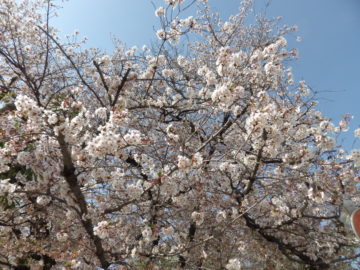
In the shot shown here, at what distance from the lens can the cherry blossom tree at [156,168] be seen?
339 centimetres

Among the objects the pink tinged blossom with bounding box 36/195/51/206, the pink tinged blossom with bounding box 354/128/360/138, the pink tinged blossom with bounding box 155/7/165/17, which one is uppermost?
the pink tinged blossom with bounding box 155/7/165/17

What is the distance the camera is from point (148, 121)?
7000 mm

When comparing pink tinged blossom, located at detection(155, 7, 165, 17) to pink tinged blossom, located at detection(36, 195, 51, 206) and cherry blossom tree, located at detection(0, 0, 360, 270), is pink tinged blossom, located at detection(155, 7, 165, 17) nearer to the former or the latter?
cherry blossom tree, located at detection(0, 0, 360, 270)

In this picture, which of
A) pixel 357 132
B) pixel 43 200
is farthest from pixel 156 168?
pixel 357 132

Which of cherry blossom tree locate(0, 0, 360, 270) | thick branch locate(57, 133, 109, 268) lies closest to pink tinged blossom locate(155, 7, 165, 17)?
cherry blossom tree locate(0, 0, 360, 270)

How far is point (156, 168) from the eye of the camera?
592 centimetres

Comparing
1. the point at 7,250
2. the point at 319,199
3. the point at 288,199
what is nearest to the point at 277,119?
the point at 319,199

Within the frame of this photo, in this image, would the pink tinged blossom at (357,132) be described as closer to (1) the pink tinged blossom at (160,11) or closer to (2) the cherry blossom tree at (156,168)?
(2) the cherry blossom tree at (156,168)

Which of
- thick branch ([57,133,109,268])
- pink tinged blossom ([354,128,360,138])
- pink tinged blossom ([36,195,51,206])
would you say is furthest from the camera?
pink tinged blossom ([354,128,360,138])

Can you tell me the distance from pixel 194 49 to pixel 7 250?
8.38 metres

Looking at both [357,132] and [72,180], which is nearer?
[72,180]

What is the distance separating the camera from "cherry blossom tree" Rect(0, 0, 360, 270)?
3395 millimetres

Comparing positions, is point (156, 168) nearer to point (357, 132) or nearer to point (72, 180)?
point (72, 180)

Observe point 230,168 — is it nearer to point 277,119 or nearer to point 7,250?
point 277,119
